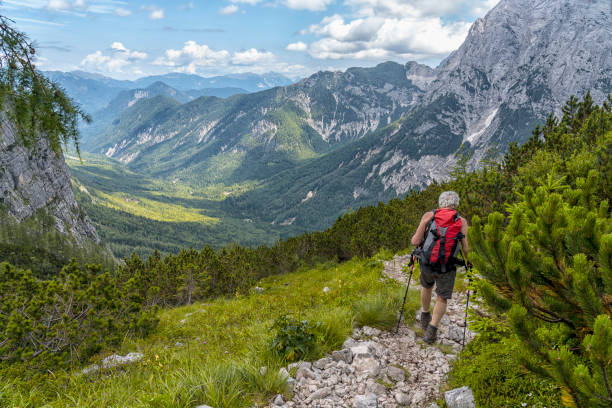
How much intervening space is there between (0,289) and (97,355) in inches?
120

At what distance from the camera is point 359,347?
17.5 feet

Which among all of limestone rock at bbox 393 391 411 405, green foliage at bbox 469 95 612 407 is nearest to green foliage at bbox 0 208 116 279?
limestone rock at bbox 393 391 411 405

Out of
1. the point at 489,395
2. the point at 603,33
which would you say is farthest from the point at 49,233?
the point at 603,33

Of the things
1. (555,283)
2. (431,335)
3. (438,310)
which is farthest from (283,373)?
(555,283)

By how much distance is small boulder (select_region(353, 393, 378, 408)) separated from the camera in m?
3.99

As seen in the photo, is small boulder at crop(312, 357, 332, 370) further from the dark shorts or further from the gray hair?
the gray hair

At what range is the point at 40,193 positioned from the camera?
14300 centimetres

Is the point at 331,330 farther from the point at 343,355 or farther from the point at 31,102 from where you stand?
the point at 31,102

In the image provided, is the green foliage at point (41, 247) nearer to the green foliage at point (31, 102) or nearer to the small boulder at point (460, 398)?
the green foliage at point (31, 102)

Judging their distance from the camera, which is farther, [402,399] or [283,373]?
[283,373]

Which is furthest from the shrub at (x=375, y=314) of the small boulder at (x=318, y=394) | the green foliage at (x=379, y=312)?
the small boulder at (x=318, y=394)

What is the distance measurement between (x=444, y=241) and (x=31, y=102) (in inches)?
251

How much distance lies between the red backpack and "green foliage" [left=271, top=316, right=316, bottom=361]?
2.62 metres

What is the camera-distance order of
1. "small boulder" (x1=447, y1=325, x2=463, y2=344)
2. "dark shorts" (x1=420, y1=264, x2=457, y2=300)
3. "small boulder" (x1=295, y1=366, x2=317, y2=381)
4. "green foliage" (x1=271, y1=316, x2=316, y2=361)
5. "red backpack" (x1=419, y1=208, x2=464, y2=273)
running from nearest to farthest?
"small boulder" (x1=295, y1=366, x2=317, y2=381) < "green foliage" (x1=271, y1=316, x2=316, y2=361) < "red backpack" (x1=419, y1=208, x2=464, y2=273) < "dark shorts" (x1=420, y1=264, x2=457, y2=300) < "small boulder" (x1=447, y1=325, x2=463, y2=344)
